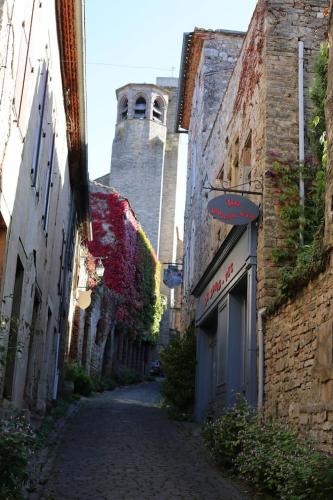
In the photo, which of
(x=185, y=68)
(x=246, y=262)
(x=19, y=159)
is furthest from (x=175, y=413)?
(x=185, y=68)

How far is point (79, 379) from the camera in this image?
64.1 ft

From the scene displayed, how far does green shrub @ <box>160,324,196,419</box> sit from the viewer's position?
1605cm

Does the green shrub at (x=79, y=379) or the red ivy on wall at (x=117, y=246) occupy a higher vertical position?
the red ivy on wall at (x=117, y=246)

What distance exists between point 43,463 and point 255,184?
5710 millimetres

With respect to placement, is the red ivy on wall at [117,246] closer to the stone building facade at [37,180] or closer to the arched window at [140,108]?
the stone building facade at [37,180]

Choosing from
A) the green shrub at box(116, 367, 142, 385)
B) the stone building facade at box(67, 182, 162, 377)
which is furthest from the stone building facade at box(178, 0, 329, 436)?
the green shrub at box(116, 367, 142, 385)

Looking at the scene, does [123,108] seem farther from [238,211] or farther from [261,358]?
[261,358]

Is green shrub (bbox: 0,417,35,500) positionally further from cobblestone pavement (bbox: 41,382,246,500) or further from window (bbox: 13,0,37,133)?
window (bbox: 13,0,37,133)

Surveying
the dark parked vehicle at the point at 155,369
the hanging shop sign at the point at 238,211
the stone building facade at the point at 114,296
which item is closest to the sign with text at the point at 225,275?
the hanging shop sign at the point at 238,211

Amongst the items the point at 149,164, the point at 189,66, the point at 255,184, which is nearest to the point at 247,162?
the point at 255,184

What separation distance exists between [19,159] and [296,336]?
4.16 metres

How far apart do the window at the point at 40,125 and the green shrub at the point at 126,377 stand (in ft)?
59.1

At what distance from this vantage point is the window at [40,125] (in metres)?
9.56

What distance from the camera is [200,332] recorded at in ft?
53.5
